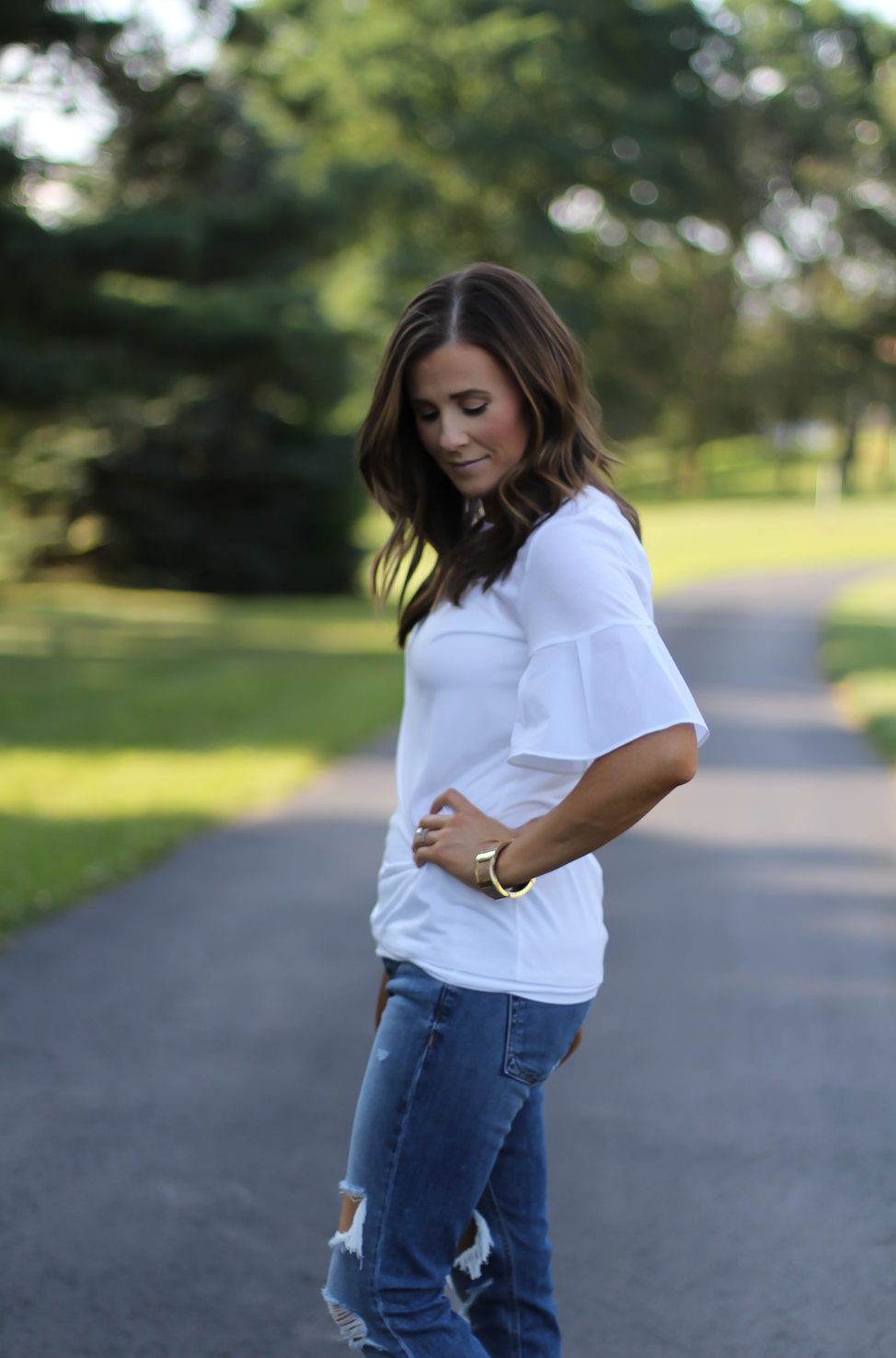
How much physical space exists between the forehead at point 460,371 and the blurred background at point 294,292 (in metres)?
0.99

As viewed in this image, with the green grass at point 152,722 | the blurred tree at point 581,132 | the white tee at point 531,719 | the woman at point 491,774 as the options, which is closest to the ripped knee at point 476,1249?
the woman at point 491,774

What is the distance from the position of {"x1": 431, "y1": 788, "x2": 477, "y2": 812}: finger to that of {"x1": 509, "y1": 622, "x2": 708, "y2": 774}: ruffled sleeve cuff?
0.65 ft

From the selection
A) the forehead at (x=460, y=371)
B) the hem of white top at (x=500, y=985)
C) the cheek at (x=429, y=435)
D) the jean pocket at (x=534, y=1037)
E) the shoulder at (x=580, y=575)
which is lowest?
the jean pocket at (x=534, y=1037)

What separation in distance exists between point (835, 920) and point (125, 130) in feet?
49.1

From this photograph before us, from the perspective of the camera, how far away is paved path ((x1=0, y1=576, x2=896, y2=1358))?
2992 mm

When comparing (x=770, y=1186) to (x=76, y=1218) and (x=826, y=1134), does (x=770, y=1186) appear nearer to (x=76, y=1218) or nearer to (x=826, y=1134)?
(x=826, y=1134)

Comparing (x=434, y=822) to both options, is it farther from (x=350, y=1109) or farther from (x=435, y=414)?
(x=350, y=1109)

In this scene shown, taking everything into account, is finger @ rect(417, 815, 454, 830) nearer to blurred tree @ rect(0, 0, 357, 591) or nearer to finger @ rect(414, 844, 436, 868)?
finger @ rect(414, 844, 436, 868)

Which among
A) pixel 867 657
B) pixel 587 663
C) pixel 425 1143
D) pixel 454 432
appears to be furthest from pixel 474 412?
pixel 867 657

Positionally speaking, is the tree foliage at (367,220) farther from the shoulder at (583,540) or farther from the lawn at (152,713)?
the shoulder at (583,540)

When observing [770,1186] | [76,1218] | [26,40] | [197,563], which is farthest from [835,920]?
[197,563]

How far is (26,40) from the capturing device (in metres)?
13.3

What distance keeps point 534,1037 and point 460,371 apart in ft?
3.19

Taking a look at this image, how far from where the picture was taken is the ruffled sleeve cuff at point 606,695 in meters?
1.77
